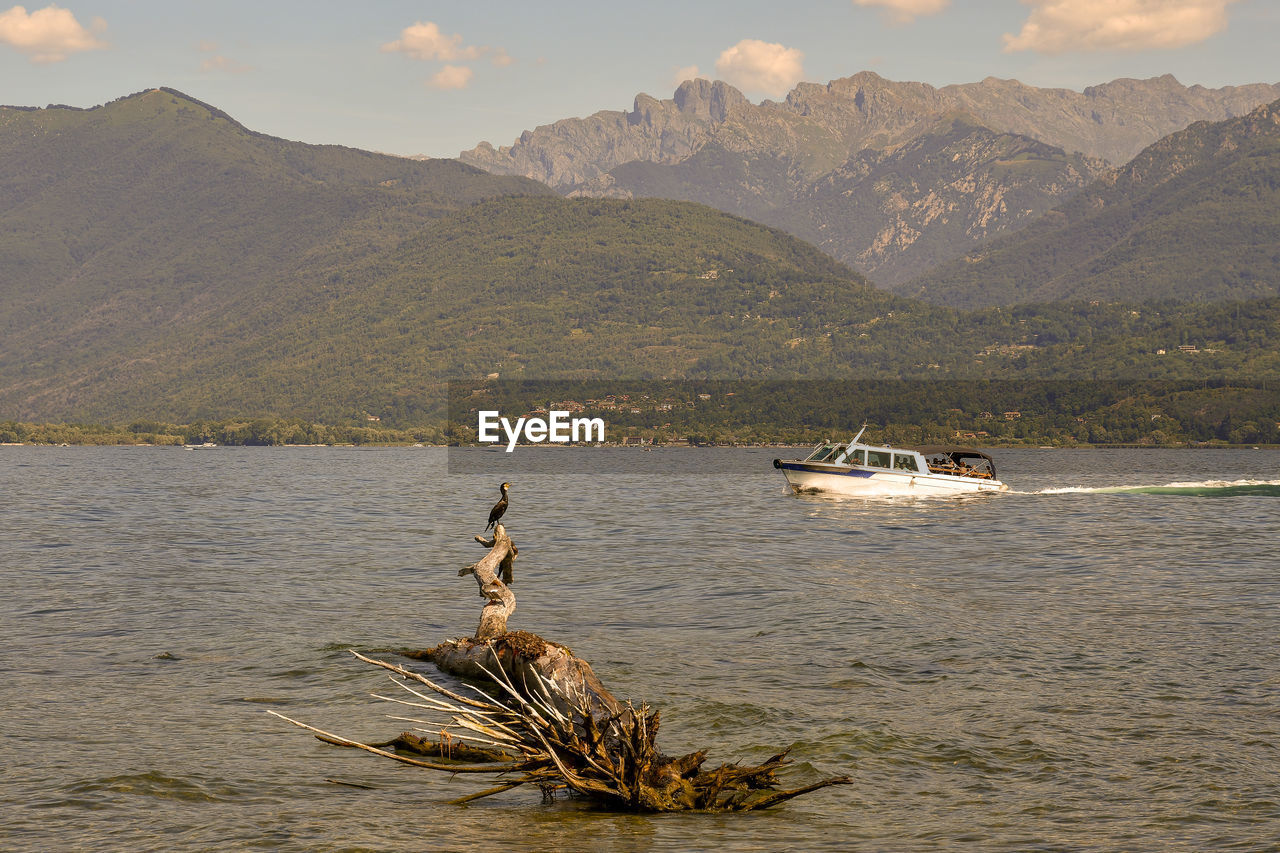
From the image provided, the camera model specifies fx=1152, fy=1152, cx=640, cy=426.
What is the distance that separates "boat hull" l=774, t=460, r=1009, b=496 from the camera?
81.6 metres

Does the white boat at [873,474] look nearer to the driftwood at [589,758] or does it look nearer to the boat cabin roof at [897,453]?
the boat cabin roof at [897,453]

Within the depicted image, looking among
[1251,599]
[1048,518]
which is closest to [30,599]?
[1251,599]

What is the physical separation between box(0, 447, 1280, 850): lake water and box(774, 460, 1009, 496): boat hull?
1908 centimetres

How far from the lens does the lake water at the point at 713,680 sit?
16.1 metres

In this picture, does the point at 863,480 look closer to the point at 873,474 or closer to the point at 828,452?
the point at 873,474

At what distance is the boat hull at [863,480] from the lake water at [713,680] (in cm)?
1908

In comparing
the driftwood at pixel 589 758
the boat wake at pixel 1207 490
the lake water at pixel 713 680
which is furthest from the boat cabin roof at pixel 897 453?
the driftwood at pixel 589 758

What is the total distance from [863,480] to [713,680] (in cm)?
5841

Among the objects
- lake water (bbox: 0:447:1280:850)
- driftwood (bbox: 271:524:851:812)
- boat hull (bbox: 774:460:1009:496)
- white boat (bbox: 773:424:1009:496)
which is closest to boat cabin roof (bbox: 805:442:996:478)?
white boat (bbox: 773:424:1009:496)

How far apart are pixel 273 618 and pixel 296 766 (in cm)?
1555

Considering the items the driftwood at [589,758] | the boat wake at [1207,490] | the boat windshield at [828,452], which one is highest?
the boat windshield at [828,452]

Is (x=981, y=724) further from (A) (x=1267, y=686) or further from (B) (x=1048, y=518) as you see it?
(B) (x=1048, y=518)

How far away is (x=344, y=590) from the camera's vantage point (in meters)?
39.9

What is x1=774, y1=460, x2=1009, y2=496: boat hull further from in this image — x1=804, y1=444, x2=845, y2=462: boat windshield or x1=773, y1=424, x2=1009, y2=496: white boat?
x1=804, y1=444, x2=845, y2=462: boat windshield
